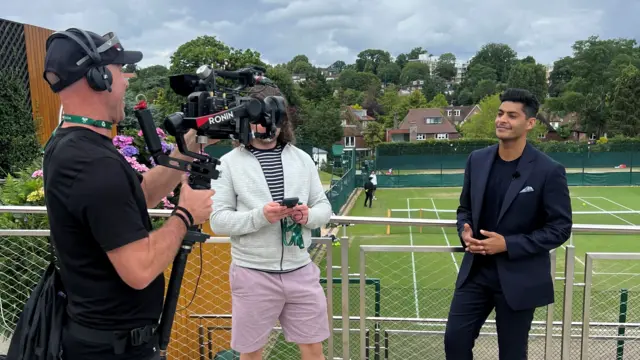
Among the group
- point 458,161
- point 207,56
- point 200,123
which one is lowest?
point 458,161

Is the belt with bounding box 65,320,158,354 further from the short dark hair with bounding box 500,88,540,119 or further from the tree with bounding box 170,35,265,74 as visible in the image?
the tree with bounding box 170,35,265,74

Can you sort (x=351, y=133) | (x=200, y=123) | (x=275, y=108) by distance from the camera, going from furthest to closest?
(x=351, y=133) < (x=275, y=108) < (x=200, y=123)

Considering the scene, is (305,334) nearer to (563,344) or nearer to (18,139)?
(563,344)

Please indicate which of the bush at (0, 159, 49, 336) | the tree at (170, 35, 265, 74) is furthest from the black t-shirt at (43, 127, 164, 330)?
the tree at (170, 35, 265, 74)

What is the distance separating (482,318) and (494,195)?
2.18 feet

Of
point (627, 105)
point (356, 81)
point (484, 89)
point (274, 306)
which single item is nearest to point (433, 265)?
point (274, 306)

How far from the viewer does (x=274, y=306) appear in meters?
2.52

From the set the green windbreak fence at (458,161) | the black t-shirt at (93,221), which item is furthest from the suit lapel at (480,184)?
the green windbreak fence at (458,161)

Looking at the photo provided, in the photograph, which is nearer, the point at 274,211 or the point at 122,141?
the point at 274,211

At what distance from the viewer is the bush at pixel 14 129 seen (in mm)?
11250

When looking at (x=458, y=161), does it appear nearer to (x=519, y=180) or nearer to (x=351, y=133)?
(x=351, y=133)

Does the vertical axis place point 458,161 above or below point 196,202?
below

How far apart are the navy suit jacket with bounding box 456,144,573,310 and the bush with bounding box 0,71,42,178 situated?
1126 centimetres

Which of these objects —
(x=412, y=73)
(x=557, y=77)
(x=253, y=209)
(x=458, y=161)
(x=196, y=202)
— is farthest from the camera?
(x=412, y=73)
